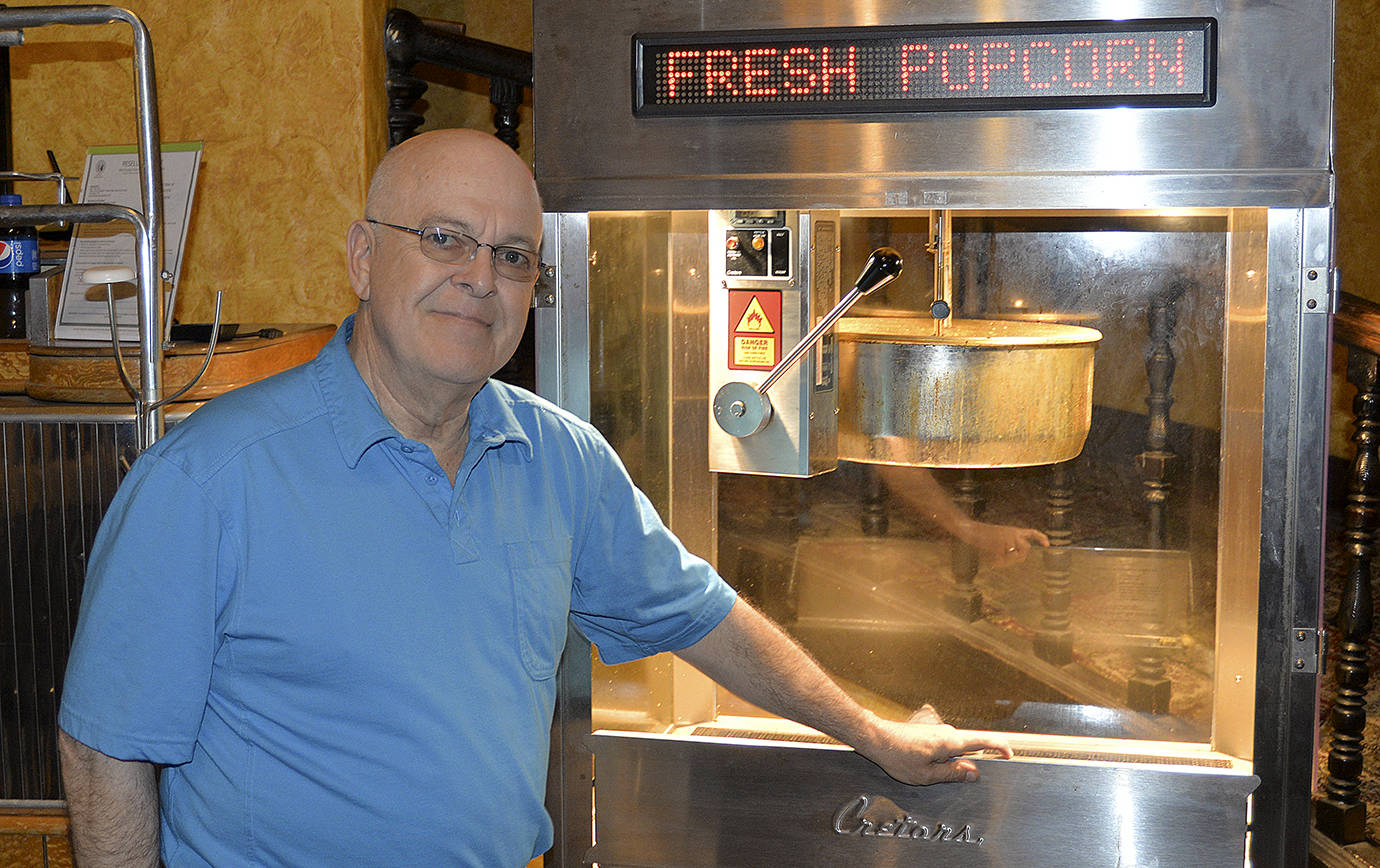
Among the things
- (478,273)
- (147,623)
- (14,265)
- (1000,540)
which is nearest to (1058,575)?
(1000,540)

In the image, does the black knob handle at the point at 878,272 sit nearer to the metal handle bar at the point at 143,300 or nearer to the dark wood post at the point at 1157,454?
the dark wood post at the point at 1157,454

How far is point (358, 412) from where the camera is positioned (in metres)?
1.23

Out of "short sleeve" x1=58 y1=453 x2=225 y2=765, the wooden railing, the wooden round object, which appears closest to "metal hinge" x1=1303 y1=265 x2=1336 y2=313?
the wooden railing

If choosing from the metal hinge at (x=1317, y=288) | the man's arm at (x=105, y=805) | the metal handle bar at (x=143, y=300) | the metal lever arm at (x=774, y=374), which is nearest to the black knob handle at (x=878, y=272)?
the metal lever arm at (x=774, y=374)

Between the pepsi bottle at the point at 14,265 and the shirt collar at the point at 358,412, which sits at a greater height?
the pepsi bottle at the point at 14,265

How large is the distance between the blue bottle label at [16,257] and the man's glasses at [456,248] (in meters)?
0.99

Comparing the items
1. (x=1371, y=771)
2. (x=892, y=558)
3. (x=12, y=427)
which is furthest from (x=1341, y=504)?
(x=12, y=427)

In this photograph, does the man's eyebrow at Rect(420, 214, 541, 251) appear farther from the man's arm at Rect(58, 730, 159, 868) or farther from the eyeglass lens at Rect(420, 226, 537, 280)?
the man's arm at Rect(58, 730, 159, 868)

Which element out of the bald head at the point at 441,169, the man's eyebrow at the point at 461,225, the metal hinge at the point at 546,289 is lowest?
the metal hinge at the point at 546,289

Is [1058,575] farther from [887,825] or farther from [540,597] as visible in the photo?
[540,597]

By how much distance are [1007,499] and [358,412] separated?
A: 0.82 meters

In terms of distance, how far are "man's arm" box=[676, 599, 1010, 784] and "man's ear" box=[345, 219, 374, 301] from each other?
1.83ft

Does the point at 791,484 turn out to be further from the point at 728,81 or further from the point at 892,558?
the point at 728,81

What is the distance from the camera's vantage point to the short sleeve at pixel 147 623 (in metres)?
1.12
